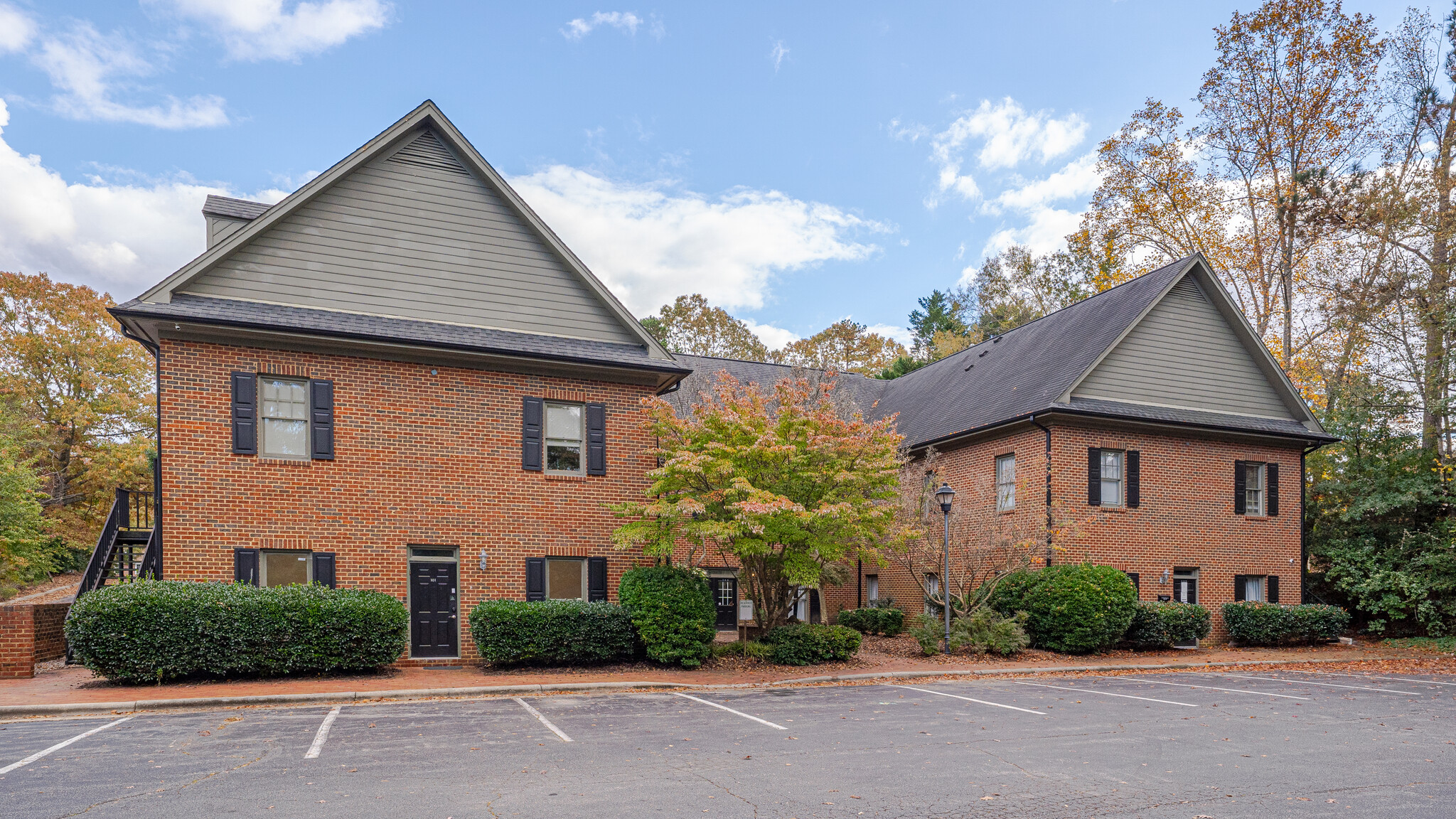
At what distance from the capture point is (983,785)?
7.14 m

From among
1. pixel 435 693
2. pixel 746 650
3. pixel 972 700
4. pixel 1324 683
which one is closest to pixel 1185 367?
pixel 1324 683

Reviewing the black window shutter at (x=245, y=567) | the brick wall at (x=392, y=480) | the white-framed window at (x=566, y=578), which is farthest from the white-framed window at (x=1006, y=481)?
the black window shutter at (x=245, y=567)

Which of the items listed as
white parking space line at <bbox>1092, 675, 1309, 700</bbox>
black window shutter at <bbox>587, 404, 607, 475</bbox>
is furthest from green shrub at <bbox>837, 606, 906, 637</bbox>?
black window shutter at <bbox>587, 404, 607, 475</bbox>

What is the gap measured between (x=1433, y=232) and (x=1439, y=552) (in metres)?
8.98

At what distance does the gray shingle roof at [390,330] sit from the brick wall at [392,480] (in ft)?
1.95

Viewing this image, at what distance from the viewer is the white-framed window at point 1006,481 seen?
2092cm

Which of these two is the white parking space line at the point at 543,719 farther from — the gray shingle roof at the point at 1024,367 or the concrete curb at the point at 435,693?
the gray shingle roof at the point at 1024,367

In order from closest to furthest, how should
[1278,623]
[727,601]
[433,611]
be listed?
[433,611] < [1278,623] < [727,601]

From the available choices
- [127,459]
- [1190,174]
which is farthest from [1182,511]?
[127,459]

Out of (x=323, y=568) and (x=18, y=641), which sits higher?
(x=323, y=568)

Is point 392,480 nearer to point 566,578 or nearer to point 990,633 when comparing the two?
point 566,578

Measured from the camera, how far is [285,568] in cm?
1466

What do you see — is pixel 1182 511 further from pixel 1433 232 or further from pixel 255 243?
pixel 255 243

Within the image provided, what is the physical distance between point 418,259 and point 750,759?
11.6 meters
